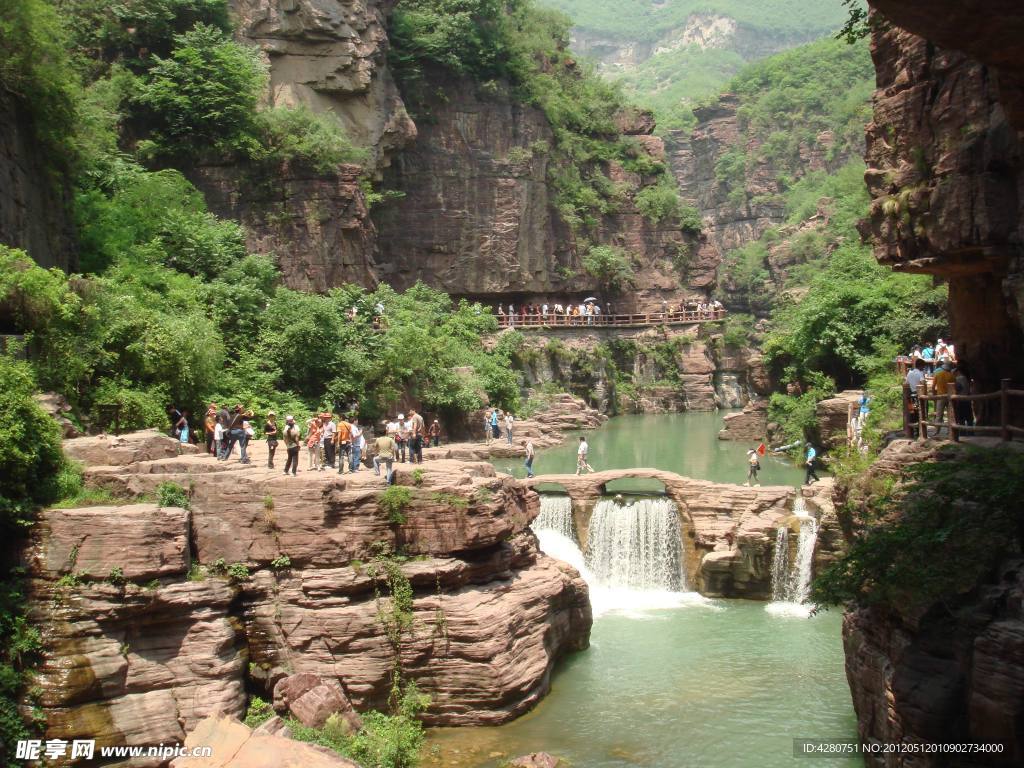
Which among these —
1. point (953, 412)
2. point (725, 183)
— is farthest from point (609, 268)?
point (953, 412)

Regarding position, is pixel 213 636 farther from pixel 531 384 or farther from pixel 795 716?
pixel 531 384

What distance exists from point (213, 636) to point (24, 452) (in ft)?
13.5

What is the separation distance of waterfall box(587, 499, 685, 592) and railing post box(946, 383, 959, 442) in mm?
8604

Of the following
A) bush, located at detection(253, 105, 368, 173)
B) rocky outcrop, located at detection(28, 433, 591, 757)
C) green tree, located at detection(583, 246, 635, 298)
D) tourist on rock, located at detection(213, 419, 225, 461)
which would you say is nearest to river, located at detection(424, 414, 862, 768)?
rocky outcrop, located at detection(28, 433, 591, 757)

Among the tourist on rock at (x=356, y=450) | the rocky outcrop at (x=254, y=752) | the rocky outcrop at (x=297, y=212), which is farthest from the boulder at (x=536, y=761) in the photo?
the rocky outcrop at (x=297, y=212)

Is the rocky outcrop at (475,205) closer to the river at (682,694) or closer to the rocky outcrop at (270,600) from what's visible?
the river at (682,694)

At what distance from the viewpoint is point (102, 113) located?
96.9 ft

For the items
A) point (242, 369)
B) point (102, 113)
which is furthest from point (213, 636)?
point (102, 113)

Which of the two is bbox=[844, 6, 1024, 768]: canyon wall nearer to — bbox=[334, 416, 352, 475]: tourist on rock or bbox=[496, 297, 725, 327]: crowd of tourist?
bbox=[334, 416, 352, 475]: tourist on rock

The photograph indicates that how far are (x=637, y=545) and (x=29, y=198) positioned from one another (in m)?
16.5

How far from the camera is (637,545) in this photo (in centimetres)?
2341

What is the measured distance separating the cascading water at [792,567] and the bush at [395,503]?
9357 mm

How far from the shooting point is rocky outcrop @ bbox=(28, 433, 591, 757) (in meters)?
14.2

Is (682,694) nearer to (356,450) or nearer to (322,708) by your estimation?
(322,708)
